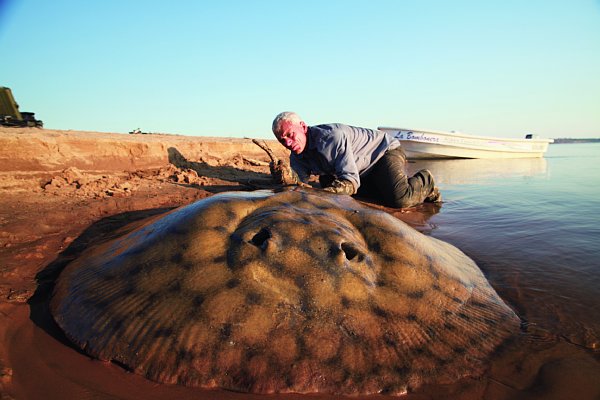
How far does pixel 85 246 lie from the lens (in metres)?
2.92

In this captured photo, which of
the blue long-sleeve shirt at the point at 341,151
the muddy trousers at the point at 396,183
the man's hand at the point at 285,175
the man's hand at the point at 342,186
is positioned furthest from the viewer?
the man's hand at the point at 285,175

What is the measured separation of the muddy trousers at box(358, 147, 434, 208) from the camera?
5.15 meters

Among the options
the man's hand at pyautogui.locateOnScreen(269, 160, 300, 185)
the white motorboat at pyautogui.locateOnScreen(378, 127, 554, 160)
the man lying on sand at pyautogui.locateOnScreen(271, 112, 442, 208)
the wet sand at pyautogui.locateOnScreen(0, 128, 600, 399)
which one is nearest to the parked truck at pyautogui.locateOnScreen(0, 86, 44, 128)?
the wet sand at pyautogui.locateOnScreen(0, 128, 600, 399)

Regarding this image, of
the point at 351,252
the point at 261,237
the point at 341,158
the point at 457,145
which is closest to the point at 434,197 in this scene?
the point at 341,158

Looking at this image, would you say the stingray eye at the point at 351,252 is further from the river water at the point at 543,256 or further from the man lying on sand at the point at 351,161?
the man lying on sand at the point at 351,161

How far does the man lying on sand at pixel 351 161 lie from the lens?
4621 millimetres

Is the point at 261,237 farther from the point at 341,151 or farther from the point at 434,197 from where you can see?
the point at 434,197

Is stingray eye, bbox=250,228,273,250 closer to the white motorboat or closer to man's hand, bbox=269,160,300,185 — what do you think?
man's hand, bbox=269,160,300,185

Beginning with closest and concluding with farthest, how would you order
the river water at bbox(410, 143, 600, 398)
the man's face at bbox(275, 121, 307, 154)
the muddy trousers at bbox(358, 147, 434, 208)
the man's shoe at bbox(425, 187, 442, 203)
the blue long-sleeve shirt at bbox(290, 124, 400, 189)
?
the river water at bbox(410, 143, 600, 398)
the man's face at bbox(275, 121, 307, 154)
the blue long-sleeve shirt at bbox(290, 124, 400, 189)
the muddy trousers at bbox(358, 147, 434, 208)
the man's shoe at bbox(425, 187, 442, 203)

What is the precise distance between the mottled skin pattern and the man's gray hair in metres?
2.61

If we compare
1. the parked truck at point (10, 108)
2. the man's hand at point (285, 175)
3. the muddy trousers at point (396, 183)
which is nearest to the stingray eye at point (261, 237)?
the muddy trousers at point (396, 183)

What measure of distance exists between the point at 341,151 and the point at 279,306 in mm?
3473

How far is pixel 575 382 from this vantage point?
143 centimetres

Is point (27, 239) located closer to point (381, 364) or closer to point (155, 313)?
point (155, 313)
